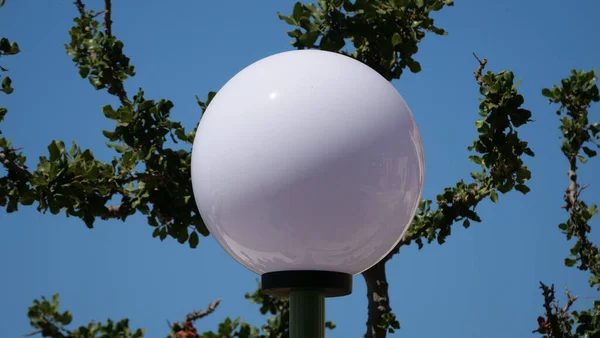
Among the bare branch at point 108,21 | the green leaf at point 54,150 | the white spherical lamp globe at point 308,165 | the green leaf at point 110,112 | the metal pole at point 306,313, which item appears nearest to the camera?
the white spherical lamp globe at point 308,165

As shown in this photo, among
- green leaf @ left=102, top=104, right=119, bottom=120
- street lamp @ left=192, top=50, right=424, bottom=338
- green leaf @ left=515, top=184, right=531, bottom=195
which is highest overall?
green leaf @ left=102, top=104, right=119, bottom=120

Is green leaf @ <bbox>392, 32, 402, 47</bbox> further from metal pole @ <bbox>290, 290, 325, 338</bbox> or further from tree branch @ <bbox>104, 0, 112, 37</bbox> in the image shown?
metal pole @ <bbox>290, 290, 325, 338</bbox>

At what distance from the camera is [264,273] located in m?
1.88

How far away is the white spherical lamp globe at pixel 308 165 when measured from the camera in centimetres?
164

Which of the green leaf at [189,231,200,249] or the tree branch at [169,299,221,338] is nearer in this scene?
the tree branch at [169,299,221,338]

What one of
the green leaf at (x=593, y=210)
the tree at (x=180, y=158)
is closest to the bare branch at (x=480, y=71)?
the tree at (x=180, y=158)

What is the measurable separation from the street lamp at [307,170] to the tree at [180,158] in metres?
1.06

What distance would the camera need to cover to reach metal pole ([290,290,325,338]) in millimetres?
1893

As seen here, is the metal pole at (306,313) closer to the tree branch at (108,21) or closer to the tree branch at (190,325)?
the tree branch at (190,325)

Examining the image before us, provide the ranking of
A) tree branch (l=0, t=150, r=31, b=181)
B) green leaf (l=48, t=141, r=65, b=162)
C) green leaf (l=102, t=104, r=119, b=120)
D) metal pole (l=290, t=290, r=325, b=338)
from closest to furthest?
1. metal pole (l=290, t=290, r=325, b=338)
2. green leaf (l=48, t=141, r=65, b=162)
3. tree branch (l=0, t=150, r=31, b=181)
4. green leaf (l=102, t=104, r=119, b=120)

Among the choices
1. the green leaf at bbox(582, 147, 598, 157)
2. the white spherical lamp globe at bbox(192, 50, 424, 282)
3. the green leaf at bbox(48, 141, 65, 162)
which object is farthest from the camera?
the green leaf at bbox(582, 147, 598, 157)

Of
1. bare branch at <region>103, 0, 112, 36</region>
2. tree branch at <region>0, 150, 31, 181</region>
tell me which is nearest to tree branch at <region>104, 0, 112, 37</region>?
bare branch at <region>103, 0, 112, 36</region>

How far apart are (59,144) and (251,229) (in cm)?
123

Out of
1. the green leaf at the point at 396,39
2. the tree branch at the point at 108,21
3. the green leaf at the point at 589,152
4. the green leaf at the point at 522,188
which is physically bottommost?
the green leaf at the point at 522,188
